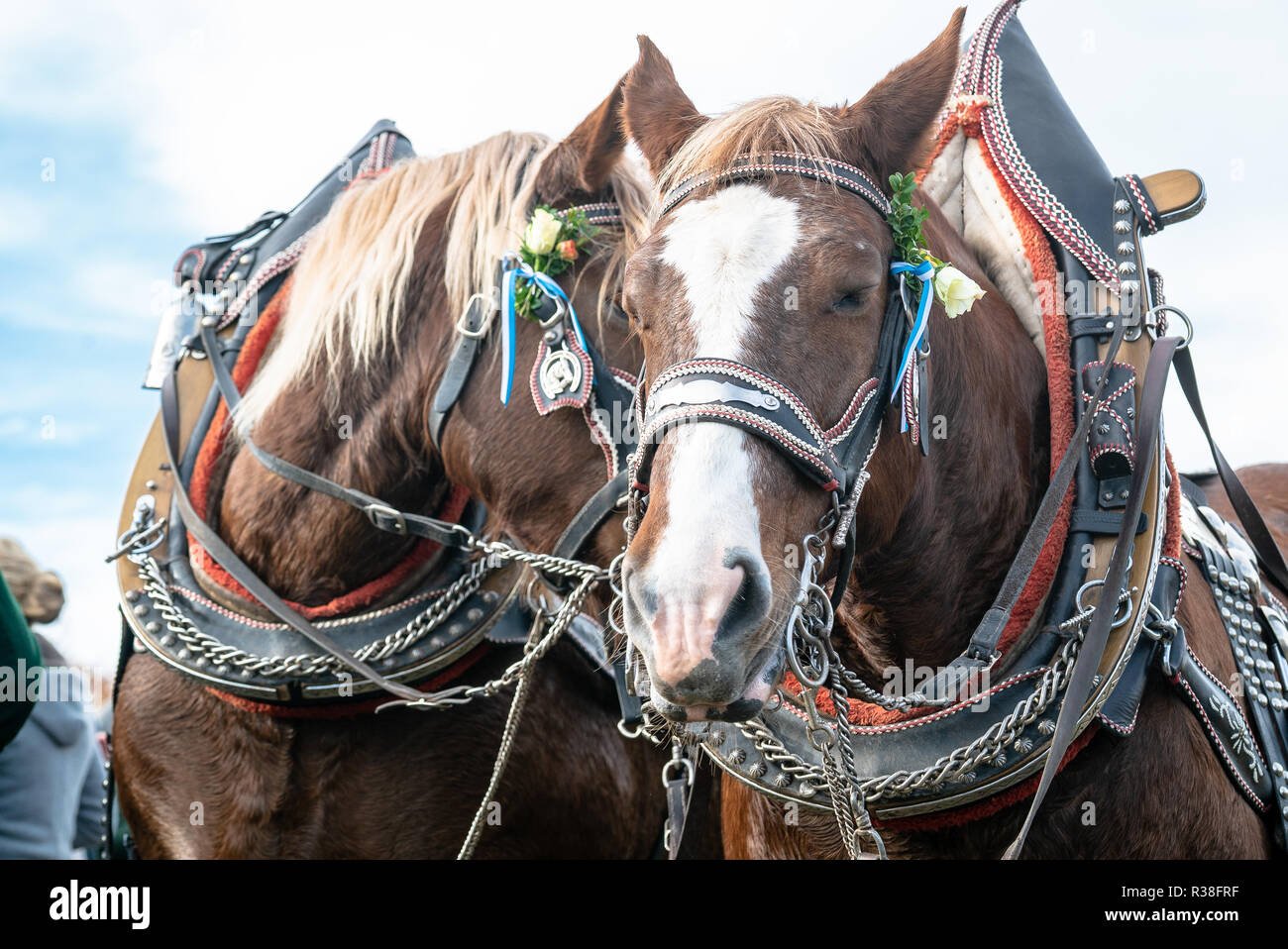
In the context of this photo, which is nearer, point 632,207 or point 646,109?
point 646,109

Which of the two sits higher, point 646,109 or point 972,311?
point 646,109

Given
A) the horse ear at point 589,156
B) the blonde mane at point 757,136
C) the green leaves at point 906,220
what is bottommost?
the green leaves at point 906,220

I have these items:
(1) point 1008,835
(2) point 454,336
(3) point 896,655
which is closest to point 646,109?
(2) point 454,336

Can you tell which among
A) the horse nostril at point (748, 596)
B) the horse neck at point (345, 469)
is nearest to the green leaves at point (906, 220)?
the horse nostril at point (748, 596)

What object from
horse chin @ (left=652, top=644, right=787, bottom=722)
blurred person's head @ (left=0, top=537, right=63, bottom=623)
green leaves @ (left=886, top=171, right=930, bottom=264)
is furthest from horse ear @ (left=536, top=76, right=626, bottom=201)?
blurred person's head @ (left=0, top=537, right=63, bottom=623)

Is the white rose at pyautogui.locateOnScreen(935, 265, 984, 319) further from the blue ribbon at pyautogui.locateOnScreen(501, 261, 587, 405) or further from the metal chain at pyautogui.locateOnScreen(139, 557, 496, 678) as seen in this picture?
the metal chain at pyautogui.locateOnScreen(139, 557, 496, 678)

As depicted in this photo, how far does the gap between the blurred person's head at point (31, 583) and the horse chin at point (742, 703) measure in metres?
3.19

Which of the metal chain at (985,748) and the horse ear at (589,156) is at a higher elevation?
the horse ear at (589,156)

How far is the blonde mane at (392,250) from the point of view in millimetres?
3271

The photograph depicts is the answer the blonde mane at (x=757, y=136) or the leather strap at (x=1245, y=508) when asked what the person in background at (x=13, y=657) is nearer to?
the blonde mane at (x=757, y=136)

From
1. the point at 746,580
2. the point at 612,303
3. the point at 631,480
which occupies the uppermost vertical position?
the point at 612,303

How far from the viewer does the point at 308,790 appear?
3.33 meters
